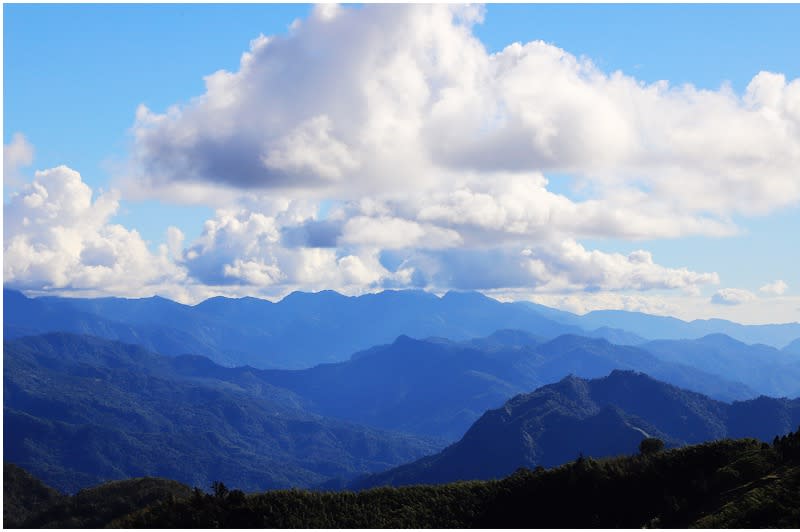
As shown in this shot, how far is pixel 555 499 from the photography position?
52.6 metres

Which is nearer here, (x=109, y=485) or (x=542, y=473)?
(x=542, y=473)

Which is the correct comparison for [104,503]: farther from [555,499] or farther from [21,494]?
[21,494]

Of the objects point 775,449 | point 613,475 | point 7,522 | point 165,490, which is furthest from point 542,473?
point 7,522

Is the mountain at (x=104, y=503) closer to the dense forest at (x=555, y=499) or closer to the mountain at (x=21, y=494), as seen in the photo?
the mountain at (x=21, y=494)

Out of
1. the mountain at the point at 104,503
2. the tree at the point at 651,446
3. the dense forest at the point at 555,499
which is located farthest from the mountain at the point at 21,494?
the tree at the point at 651,446

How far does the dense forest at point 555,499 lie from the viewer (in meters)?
47.1

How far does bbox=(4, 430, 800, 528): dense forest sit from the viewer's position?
4709cm

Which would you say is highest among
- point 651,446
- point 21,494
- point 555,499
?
point 651,446

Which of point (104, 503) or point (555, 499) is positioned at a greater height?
point (555, 499)

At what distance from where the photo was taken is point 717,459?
2128 inches

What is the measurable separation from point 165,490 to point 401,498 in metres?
58.9

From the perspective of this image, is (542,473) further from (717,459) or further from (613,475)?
(717,459)

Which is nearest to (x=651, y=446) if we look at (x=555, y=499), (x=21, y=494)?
(x=555, y=499)

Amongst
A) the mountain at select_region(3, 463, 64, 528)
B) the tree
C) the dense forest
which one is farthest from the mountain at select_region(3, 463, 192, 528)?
the tree
